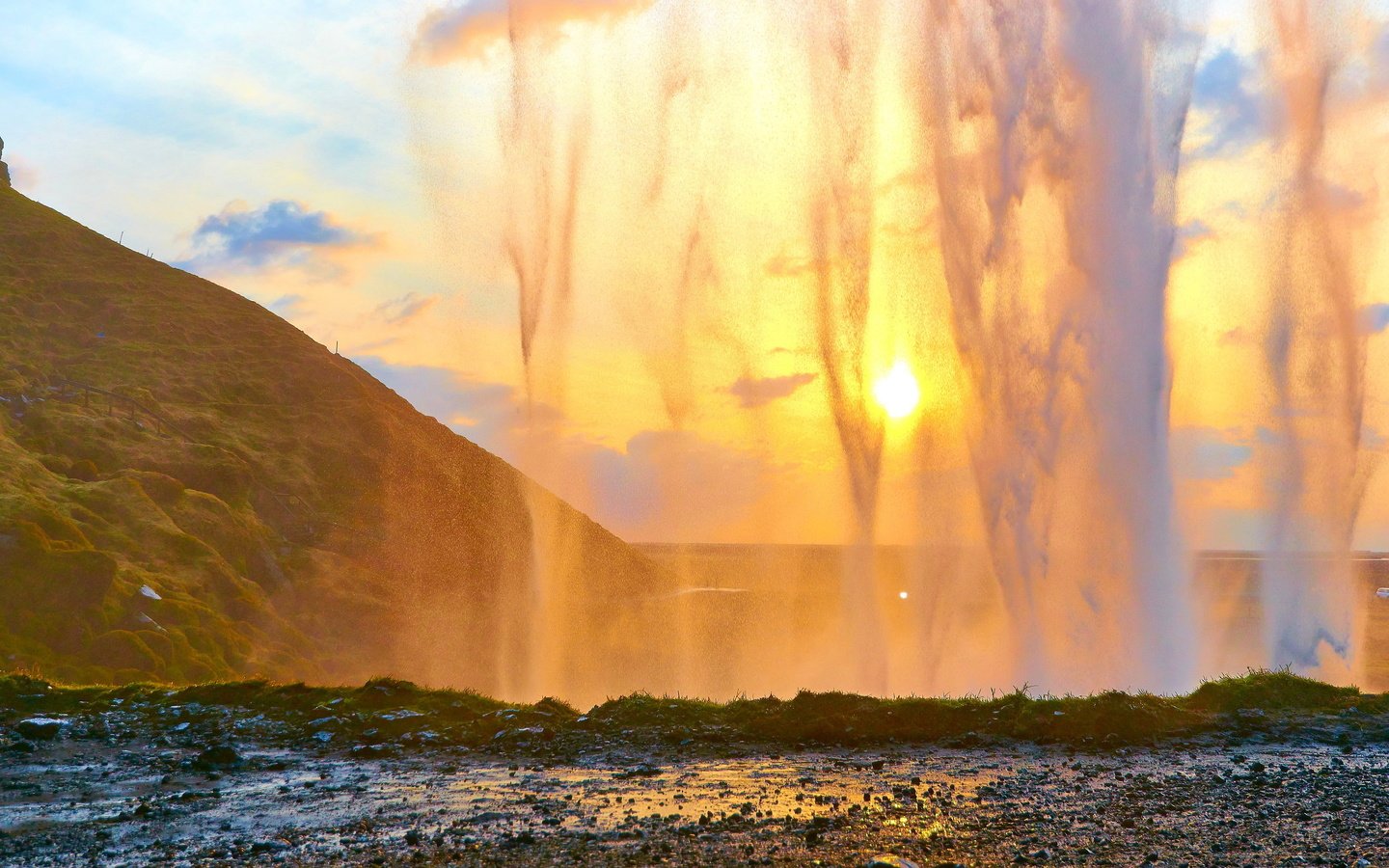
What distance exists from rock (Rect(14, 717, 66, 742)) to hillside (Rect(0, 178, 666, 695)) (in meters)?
18.6

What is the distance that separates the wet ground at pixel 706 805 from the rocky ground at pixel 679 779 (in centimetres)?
5

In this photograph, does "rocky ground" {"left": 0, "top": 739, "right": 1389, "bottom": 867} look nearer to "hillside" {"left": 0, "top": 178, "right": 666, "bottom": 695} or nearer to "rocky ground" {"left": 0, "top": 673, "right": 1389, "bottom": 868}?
"rocky ground" {"left": 0, "top": 673, "right": 1389, "bottom": 868}

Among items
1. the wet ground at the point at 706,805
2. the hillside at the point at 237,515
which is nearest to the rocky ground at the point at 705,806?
the wet ground at the point at 706,805

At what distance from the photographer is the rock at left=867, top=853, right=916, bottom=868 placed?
9469 millimetres

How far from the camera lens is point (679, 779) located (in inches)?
555

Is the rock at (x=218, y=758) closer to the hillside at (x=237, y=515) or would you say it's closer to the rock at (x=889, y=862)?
the rock at (x=889, y=862)

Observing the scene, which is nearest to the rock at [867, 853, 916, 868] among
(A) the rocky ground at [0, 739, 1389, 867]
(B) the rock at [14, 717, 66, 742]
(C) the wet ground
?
(A) the rocky ground at [0, 739, 1389, 867]

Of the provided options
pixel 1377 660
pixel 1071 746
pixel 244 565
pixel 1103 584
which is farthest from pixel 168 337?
pixel 1377 660

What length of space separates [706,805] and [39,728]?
12927 mm

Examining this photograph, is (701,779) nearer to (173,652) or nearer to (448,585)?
(173,652)

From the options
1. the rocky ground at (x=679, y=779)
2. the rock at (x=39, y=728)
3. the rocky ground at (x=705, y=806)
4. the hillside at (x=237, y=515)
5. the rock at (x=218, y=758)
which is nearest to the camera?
the rocky ground at (x=705, y=806)

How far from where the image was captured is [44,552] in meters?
42.2

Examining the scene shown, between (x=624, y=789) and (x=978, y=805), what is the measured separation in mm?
4906

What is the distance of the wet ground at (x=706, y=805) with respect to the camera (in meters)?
10.5
